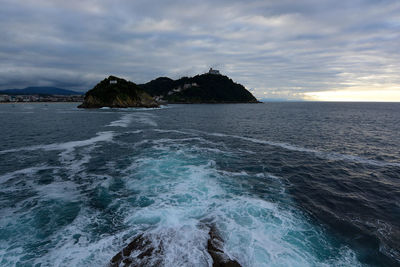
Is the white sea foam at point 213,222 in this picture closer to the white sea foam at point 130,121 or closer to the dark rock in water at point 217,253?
the dark rock in water at point 217,253

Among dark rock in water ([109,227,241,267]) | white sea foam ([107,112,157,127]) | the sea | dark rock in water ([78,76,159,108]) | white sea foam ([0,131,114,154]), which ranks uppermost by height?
dark rock in water ([78,76,159,108])

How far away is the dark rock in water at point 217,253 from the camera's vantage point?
779cm

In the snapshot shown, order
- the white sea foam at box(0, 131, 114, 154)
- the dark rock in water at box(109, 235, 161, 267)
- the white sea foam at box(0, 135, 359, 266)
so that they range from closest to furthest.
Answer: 1. the dark rock in water at box(109, 235, 161, 267)
2. the white sea foam at box(0, 135, 359, 266)
3. the white sea foam at box(0, 131, 114, 154)

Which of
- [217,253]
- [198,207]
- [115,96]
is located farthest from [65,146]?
[115,96]

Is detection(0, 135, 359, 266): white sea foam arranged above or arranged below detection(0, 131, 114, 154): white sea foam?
below

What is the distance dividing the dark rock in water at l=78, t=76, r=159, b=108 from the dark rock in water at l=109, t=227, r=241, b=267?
128368mm

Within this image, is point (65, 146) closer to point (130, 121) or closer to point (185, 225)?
point (185, 225)

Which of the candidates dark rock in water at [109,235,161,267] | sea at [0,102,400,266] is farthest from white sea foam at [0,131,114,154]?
dark rock in water at [109,235,161,267]

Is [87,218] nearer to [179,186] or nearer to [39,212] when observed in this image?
[39,212]

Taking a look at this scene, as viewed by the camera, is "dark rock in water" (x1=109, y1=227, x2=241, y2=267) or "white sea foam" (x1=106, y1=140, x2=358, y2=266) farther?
"white sea foam" (x1=106, y1=140, x2=358, y2=266)

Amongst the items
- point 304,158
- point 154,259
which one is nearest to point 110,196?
point 154,259

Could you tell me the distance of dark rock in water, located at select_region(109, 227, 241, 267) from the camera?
7680 millimetres

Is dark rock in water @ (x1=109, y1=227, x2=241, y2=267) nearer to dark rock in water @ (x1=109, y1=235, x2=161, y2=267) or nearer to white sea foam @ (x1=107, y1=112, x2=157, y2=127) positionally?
dark rock in water @ (x1=109, y1=235, x2=161, y2=267)

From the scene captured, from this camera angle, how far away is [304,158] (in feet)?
75.0
